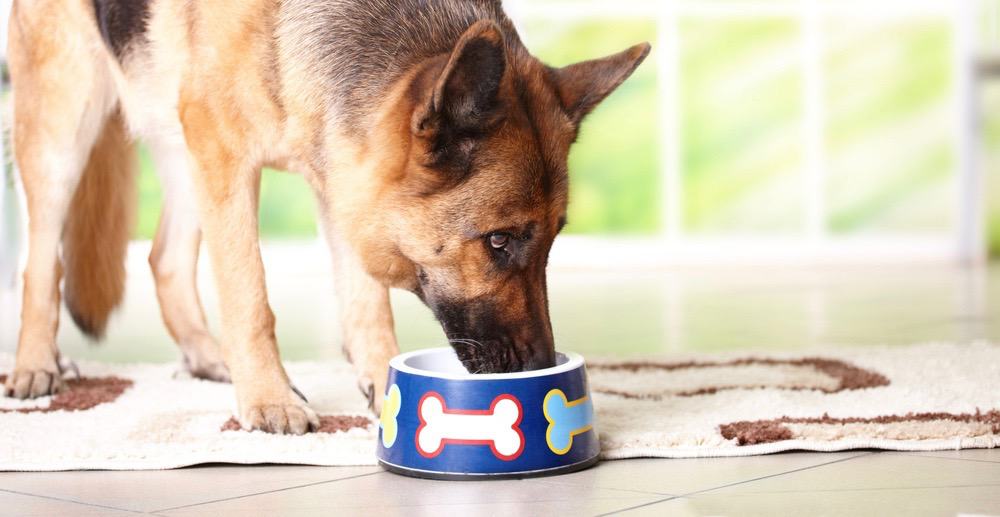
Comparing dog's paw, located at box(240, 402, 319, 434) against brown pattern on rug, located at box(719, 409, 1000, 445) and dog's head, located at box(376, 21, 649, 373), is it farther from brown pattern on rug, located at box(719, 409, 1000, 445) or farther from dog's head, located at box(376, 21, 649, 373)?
brown pattern on rug, located at box(719, 409, 1000, 445)

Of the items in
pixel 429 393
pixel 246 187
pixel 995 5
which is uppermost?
pixel 995 5

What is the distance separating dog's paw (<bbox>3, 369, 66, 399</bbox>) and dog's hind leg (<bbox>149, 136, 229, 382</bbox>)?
1.32 ft

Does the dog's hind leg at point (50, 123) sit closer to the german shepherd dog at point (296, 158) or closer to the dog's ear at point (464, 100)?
the german shepherd dog at point (296, 158)

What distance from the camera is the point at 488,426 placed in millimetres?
2035

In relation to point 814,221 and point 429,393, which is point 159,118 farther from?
point 814,221

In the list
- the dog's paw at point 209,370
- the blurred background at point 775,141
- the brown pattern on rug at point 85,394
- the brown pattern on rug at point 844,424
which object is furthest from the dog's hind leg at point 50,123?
the blurred background at point 775,141

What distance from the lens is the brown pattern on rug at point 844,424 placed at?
7.34ft

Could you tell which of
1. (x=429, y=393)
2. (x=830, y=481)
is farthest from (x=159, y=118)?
(x=830, y=481)

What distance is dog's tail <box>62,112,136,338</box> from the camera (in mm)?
3402

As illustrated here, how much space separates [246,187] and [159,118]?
0.52 m

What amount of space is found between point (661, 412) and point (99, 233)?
1.81 m

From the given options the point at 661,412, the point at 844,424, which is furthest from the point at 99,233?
the point at 844,424

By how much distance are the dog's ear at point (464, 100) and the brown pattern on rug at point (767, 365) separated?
0.92 m

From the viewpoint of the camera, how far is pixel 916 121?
977cm
